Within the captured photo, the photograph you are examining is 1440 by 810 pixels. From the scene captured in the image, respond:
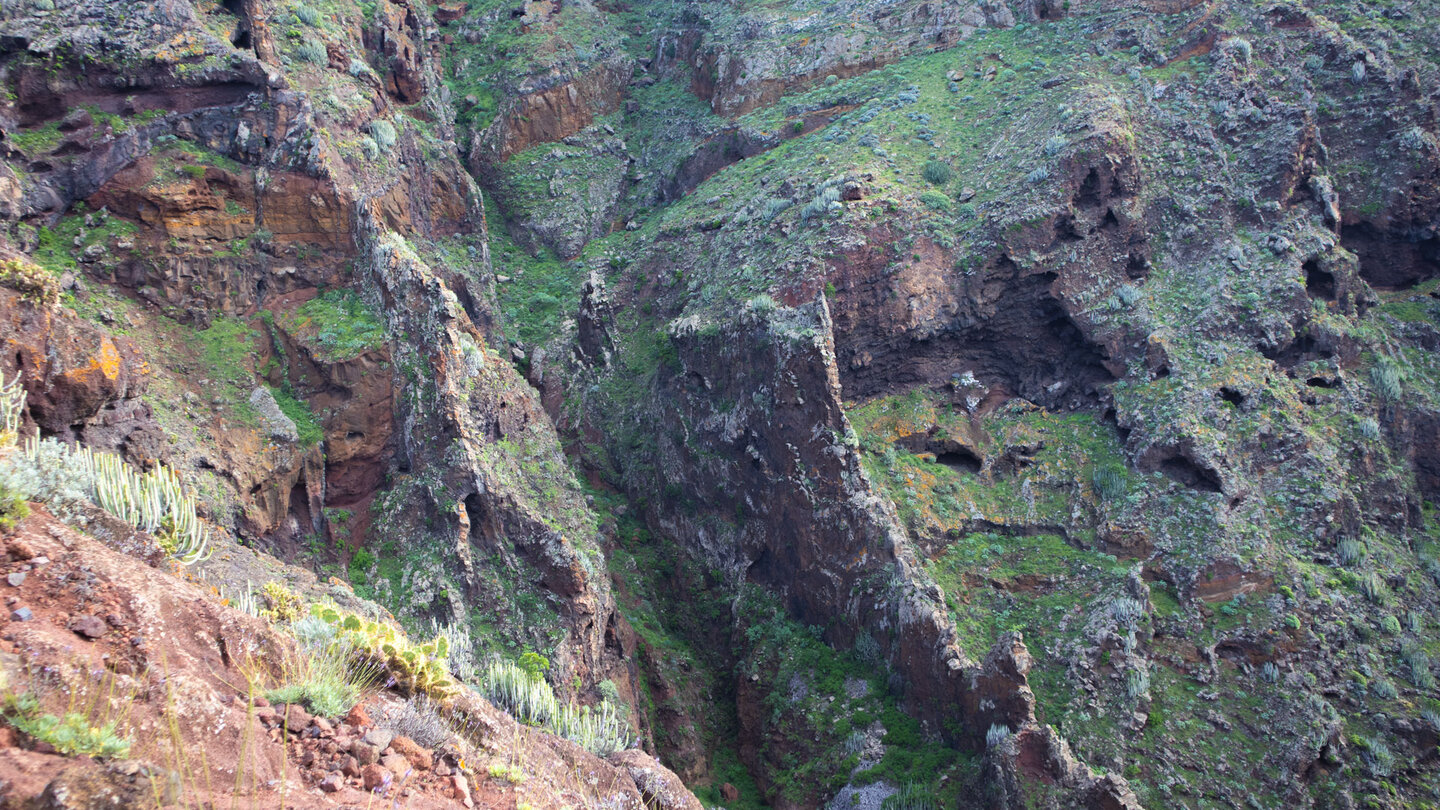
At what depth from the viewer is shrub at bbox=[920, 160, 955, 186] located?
36.7 metres

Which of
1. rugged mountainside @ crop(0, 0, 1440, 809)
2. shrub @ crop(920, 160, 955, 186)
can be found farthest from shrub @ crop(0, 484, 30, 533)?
shrub @ crop(920, 160, 955, 186)

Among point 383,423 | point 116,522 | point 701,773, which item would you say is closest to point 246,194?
point 383,423

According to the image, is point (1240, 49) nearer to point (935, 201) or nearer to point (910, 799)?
point (935, 201)

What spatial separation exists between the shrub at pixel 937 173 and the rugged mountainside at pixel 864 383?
0.16 metres

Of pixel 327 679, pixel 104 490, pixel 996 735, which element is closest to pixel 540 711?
pixel 327 679

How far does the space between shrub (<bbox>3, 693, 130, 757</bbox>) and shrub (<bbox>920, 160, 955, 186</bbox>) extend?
118 feet

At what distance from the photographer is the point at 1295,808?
72.2ft

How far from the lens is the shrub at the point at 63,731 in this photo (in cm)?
514

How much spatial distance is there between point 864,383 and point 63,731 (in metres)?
30.5

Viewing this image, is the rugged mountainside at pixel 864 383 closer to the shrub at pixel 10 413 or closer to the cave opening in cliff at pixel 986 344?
the cave opening in cliff at pixel 986 344

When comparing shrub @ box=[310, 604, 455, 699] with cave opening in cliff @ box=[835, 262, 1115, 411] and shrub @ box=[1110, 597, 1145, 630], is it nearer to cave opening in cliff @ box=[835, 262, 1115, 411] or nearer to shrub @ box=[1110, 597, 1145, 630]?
shrub @ box=[1110, 597, 1145, 630]

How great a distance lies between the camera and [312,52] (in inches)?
1270

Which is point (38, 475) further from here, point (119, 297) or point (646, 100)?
point (646, 100)

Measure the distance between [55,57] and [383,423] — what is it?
553 inches
